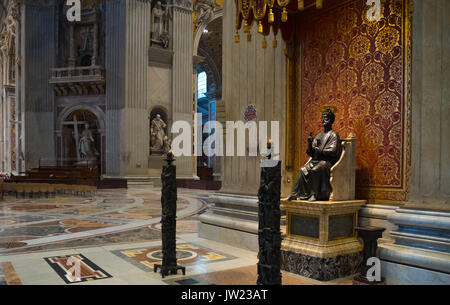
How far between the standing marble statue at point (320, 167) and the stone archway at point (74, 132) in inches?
669

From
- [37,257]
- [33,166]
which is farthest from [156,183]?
[37,257]

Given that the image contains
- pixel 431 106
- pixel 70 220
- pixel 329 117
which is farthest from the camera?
pixel 70 220

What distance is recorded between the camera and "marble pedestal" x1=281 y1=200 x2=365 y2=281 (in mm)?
4211

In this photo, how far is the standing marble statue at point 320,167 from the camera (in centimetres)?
442

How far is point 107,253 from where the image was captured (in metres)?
5.25

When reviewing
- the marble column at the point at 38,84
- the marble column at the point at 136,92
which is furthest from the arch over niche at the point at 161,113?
the marble column at the point at 38,84

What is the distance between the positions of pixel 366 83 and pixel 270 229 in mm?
2763

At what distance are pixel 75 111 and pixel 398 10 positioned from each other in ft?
61.8

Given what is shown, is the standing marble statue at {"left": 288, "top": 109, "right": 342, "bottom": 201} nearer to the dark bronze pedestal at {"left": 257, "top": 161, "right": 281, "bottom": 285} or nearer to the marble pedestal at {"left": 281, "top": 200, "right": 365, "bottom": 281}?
the marble pedestal at {"left": 281, "top": 200, "right": 365, "bottom": 281}

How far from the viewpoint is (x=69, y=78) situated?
1984 centimetres

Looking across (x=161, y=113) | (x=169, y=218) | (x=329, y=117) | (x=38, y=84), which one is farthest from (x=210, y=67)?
(x=169, y=218)

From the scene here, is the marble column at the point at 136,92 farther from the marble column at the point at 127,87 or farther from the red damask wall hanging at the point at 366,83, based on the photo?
the red damask wall hanging at the point at 366,83

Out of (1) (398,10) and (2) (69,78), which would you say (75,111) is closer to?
(2) (69,78)

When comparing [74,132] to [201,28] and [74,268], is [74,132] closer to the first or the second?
[201,28]
